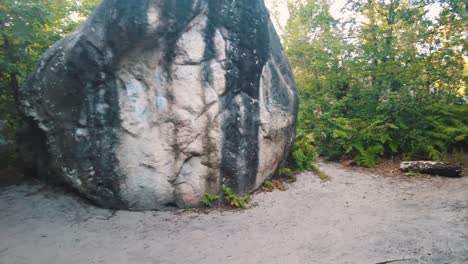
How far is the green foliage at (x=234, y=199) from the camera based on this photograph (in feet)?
20.9

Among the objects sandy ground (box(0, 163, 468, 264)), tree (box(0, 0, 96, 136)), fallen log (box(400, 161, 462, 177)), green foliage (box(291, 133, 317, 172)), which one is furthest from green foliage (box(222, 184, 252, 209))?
tree (box(0, 0, 96, 136))

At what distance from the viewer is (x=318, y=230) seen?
518 cm

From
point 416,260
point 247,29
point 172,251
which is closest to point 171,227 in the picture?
point 172,251

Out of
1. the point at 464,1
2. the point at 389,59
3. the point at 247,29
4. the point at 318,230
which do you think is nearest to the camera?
the point at 318,230

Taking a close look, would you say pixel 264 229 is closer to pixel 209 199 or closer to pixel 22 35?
pixel 209 199

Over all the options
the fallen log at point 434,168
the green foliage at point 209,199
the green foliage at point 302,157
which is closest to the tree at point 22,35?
the green foliage at point 209,199

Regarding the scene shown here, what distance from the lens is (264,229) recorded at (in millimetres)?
5359

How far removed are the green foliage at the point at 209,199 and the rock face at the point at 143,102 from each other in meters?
0.12

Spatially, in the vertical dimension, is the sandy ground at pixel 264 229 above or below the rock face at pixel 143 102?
below

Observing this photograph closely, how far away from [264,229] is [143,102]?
3.47 metres

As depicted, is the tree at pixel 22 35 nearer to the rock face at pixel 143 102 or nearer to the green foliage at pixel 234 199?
the rock face at pixel 143 102

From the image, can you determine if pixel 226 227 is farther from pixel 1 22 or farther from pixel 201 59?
pixel 1 22

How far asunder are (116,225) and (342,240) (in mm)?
3981

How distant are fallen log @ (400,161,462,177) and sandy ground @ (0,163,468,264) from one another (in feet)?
1.01
